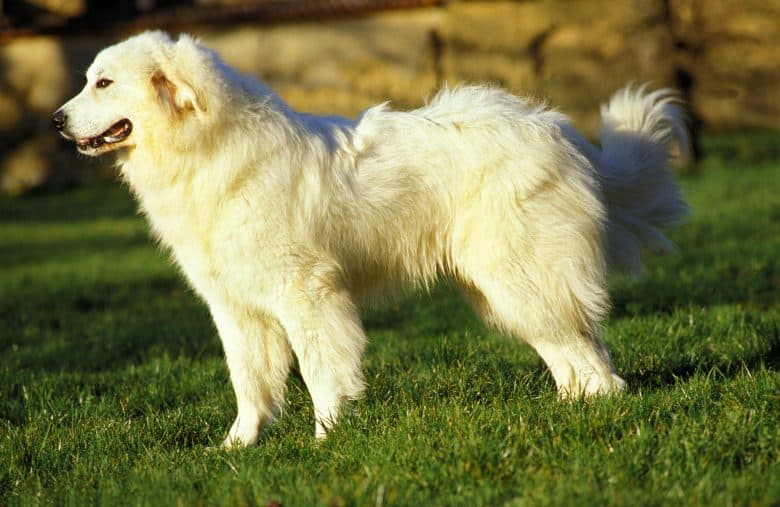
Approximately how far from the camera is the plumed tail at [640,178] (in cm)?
481

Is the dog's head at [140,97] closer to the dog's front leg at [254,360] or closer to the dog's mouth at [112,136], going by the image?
the dog's mouth at [112,136]

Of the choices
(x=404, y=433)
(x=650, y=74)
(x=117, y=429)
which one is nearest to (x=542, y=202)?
(x=404, y=433)

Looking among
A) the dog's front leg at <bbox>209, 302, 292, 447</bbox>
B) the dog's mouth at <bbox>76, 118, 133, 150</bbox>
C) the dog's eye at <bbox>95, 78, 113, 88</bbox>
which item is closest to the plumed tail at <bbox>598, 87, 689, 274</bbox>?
the dog's front leg at <bbox>209, 302, 292, 447</bbox>

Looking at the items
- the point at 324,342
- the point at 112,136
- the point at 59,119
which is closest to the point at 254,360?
the point at 324,342

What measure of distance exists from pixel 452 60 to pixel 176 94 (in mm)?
12594

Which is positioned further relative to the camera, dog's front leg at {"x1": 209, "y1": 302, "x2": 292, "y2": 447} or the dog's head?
dog's front leg at {"x1": 209, "y1": 302, "x2": 292, "y2": 447}

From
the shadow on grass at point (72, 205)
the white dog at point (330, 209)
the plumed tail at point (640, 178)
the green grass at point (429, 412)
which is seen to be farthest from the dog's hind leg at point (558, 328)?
the shadow on grass at point (72, 205)

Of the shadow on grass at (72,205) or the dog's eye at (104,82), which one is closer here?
the dog's eye at (104,82)

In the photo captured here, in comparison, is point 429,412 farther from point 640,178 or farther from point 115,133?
point 115,133

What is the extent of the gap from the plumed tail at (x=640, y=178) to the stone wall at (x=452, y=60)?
10.0m

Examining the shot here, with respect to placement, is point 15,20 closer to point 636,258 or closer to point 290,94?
point 290,94

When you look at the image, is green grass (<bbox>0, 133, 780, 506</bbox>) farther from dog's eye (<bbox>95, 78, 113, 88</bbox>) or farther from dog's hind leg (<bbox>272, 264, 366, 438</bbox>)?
dog's eye (<bbox>95, 78, 113, 88</bbox>)

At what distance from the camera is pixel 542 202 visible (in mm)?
4391

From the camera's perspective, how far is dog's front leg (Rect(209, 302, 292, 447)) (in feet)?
14.8
